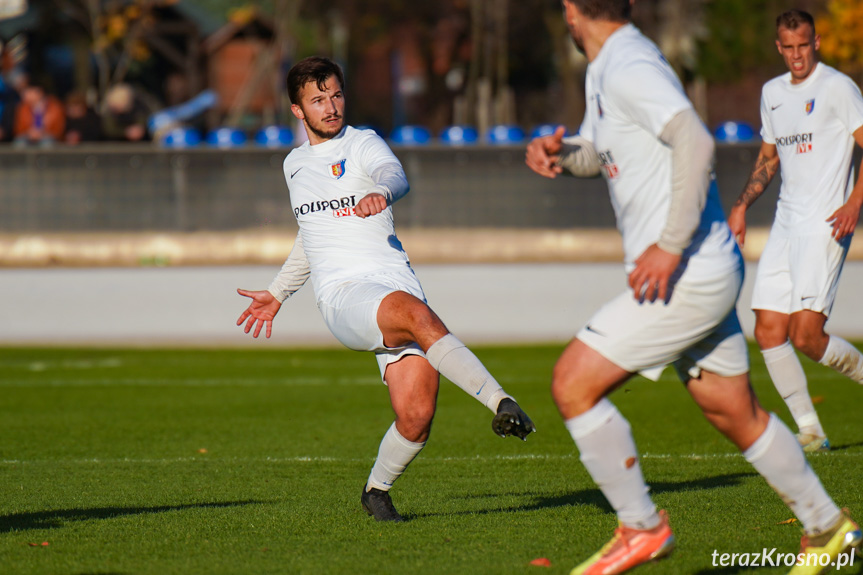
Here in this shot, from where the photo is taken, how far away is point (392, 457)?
5.51 meters

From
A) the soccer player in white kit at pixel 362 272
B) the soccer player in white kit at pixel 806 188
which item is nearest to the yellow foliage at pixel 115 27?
the soccer player in white kit at pixel 806 188

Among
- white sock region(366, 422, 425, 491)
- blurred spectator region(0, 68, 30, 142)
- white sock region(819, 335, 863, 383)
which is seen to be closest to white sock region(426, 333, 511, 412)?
white sock region(366, 422, 425, 491)

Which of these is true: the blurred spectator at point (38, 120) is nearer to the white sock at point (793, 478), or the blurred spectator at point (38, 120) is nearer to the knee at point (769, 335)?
the knee at point (769, 335)

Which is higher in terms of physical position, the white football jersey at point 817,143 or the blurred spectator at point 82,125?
the white football jersey at point 817,143

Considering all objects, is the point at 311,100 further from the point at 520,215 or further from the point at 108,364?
the point at 520,215

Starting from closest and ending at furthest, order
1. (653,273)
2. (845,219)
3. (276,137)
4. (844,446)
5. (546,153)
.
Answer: (653,273) < (546,153) < (845,219) < (844,446) < (276,137)

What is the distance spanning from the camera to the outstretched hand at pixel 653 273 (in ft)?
12.5

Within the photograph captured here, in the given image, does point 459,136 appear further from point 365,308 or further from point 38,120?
point 365,308

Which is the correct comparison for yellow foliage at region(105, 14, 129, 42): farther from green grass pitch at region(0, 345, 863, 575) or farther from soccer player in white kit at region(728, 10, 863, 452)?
soccer player in white kit at region(728, 10, 863, 452)

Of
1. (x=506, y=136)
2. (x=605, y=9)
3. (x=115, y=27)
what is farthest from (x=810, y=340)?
(x=115, y=27)

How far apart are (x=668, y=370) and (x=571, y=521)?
799cm

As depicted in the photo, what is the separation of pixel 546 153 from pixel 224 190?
14.2 metres

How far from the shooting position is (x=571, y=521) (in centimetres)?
547

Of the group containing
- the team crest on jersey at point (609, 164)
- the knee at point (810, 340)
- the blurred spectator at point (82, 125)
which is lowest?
the blurred spectator at point (82, 125)
